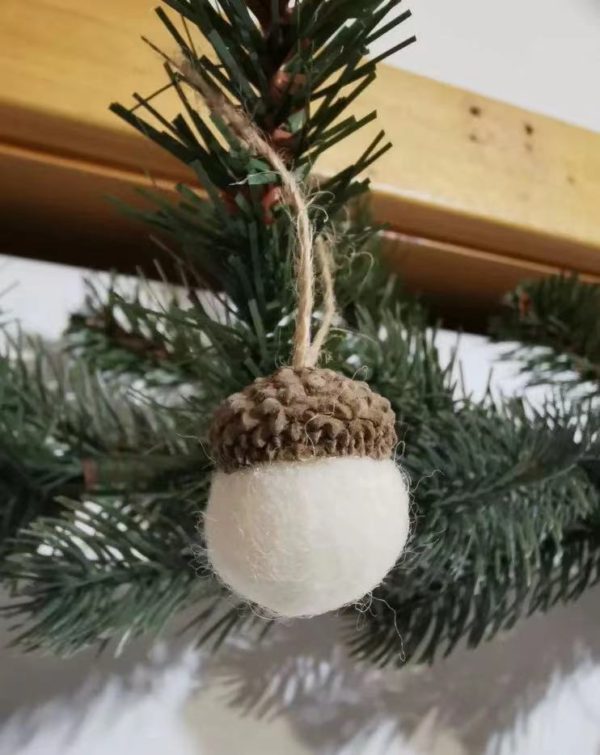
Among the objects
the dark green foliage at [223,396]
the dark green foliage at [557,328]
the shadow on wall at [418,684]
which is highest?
the dark green foliage at [223,396]

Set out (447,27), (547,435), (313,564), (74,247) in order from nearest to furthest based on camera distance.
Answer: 1. (313,564)
2. (547,435)
3. (74,247)
4. (447,27)

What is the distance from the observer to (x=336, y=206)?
0.24 meters

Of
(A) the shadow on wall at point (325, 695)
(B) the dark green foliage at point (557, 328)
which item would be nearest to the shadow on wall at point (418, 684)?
(A) the shadow on wall at point (325, 695)

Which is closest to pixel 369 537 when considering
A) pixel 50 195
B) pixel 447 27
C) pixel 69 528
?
pixel 69 528

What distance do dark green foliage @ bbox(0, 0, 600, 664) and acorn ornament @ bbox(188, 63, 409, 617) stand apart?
0.05 meters

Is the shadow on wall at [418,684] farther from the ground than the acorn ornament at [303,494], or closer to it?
closer to it

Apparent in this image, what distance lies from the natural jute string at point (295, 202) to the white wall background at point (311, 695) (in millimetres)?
174

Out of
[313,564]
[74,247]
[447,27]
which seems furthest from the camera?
[447,27]

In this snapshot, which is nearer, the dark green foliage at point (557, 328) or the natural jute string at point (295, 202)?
the natural jute string at point (295, 202)

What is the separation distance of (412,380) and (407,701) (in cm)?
18

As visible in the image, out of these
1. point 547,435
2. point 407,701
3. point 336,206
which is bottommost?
point 407,701

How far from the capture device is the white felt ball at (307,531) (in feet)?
0.56

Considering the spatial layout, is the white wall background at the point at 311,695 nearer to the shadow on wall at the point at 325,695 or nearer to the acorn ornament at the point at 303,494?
the shadow on wall at the point at 325,695

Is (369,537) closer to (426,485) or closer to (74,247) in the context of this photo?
(426,485)
